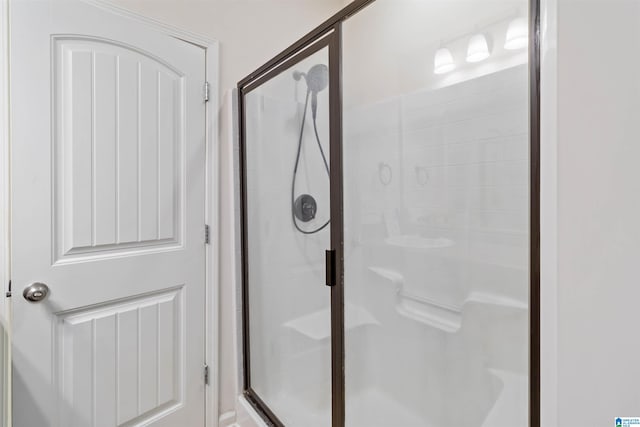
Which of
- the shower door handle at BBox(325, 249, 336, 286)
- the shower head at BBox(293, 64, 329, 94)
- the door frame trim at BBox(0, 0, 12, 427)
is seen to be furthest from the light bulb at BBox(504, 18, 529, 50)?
the door frame trim at BBox(0, 0, 12, 427)

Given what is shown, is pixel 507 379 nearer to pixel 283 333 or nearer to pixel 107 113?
pixel 283 333

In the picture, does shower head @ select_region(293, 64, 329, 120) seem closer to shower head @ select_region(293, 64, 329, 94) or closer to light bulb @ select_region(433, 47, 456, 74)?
shower head @ select_region(293, 64, 329, 94)

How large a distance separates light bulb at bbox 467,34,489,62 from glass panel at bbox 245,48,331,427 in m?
0.49

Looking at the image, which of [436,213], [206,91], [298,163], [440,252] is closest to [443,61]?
[436,213]

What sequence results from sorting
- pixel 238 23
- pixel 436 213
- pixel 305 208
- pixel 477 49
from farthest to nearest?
pixel 238 23 → pixel 305 208 → pixel 436 213 → pixel 477 49

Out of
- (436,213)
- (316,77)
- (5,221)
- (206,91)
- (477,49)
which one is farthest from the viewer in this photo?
(206,91)

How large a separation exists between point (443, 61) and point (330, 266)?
2.48 ft

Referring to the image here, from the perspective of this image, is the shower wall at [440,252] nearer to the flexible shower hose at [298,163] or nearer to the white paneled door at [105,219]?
the flexible shower hose at [298,163]

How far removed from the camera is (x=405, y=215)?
1059 mm

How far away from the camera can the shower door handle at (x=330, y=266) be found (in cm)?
119

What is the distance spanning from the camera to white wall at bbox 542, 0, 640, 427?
2.03ft

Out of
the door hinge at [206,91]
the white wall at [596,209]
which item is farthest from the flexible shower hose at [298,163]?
the white wall at [596,209]

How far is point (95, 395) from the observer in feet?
4.31

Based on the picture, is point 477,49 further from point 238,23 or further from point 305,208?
point 238,23
